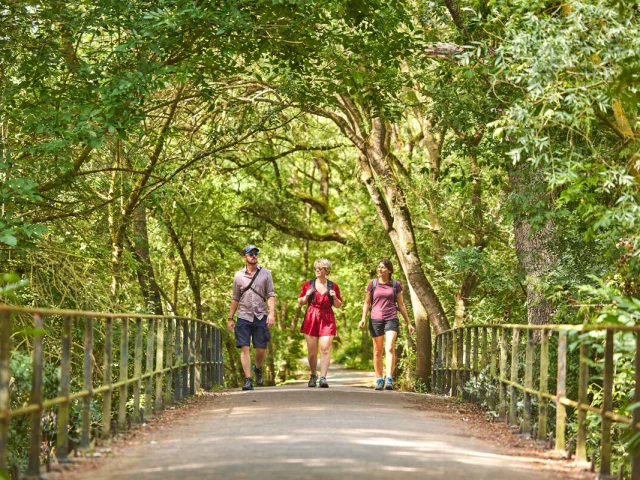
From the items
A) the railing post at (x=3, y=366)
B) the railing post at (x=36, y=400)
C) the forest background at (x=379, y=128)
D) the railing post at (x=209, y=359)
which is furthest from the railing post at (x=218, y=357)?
the railing post at (x=3, y=366)

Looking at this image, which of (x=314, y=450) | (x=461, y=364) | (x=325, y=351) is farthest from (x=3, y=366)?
(x=461, y=364)

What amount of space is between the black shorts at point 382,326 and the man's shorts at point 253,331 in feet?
5.71

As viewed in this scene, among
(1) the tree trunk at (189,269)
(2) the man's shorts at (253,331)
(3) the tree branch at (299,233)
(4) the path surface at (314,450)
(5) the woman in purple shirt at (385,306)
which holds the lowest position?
(4) the path surface at (314,450)

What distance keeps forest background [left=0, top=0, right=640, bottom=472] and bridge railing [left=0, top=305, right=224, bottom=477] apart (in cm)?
59

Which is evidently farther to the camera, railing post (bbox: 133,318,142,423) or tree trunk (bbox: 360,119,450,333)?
tree trunk (bbox: 360,119,450,333)

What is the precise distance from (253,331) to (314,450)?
23.3ft

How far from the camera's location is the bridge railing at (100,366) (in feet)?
21.5

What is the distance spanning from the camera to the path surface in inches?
251

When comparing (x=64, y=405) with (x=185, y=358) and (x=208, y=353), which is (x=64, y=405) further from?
(x=208, y=353)

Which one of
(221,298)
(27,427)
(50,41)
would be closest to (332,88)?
(50,41)

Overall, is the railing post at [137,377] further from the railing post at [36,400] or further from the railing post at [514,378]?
the railing post at [514,378]

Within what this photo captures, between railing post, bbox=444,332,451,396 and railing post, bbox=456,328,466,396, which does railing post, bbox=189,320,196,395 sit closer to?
railing post, bbox=456,328,466,396

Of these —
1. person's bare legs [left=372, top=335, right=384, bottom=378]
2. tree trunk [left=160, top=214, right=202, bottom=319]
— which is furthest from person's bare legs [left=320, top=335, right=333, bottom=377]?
tree trunk [left=160, top=214, right=202, bottom=319]

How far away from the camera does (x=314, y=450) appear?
23.6 ft
